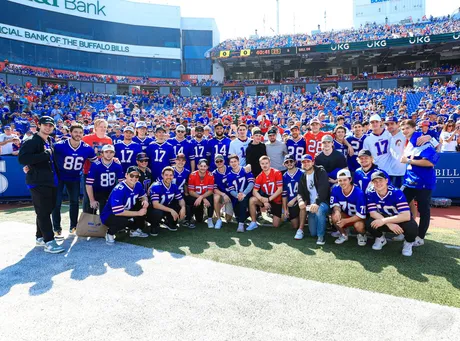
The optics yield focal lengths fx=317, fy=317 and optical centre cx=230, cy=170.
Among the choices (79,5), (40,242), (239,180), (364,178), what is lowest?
(40,242)

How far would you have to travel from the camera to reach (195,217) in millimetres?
6504

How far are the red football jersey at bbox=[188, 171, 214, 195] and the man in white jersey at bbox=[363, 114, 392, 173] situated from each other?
121 inches

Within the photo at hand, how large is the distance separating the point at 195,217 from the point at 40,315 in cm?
369

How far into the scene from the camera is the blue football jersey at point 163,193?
576 cm

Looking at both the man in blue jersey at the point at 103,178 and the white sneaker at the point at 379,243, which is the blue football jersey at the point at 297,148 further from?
the man in blue jersey at the point at 103,178

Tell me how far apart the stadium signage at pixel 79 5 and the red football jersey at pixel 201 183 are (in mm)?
42528

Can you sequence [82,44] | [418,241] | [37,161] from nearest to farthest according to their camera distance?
[37,161] → [418,241] → [82,44]

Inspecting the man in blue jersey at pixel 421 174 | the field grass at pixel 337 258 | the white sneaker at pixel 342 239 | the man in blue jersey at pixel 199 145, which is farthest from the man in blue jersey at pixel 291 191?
the man in blue jersey at pixel 199 145

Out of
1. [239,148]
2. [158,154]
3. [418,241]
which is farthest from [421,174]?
[158,154]

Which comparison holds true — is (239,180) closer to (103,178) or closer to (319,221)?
(319,221)

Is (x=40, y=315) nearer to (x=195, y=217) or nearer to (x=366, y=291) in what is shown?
(x=366, y=291)

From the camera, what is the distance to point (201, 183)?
632 cm

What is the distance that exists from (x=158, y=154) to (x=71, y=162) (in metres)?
1.76

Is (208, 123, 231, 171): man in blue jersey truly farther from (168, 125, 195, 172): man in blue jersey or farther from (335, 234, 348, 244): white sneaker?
A: (335, 234, 348, 244): white sneaker
